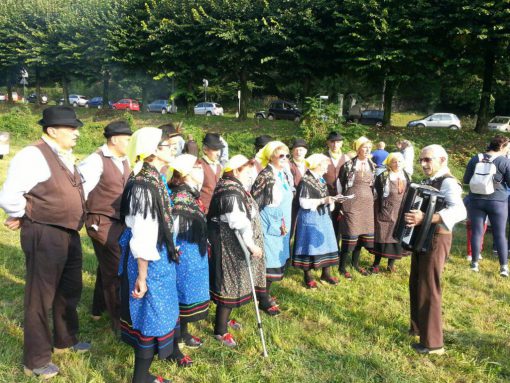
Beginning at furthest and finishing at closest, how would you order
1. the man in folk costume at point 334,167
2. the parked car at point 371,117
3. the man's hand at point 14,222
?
the parked car at point 371,117 < the man in folk costume at point 334,167 < the man's hand at point 14,222

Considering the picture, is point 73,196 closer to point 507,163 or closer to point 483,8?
point 507,163

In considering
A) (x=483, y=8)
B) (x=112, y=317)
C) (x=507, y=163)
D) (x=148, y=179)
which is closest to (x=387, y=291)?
(x=507, y=163)

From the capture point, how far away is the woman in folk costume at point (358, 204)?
566cm

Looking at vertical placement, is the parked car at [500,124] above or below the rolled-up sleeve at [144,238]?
above

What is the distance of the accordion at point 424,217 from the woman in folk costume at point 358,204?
216 cm

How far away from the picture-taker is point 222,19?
Result: 20391mm

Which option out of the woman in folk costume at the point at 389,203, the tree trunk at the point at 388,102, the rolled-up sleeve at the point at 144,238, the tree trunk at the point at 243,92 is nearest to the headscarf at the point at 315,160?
the woman in folk costume at the point at 389,203

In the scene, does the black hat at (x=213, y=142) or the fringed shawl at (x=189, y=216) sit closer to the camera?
the fringed shawl at (x=189, y=216)

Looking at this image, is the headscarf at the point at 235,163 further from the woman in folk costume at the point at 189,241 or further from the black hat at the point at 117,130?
the black hat at the point at 117,130

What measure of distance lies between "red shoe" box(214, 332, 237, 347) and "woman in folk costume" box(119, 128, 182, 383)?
0.97 metres

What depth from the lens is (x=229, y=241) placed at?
3727mm

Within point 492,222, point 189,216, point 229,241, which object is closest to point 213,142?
point 229,241

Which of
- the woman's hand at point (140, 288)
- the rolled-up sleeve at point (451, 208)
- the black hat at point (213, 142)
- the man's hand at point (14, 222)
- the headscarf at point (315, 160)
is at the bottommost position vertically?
Result: the woman's hand at point (140, 288)

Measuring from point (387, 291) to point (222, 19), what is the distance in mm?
18477
